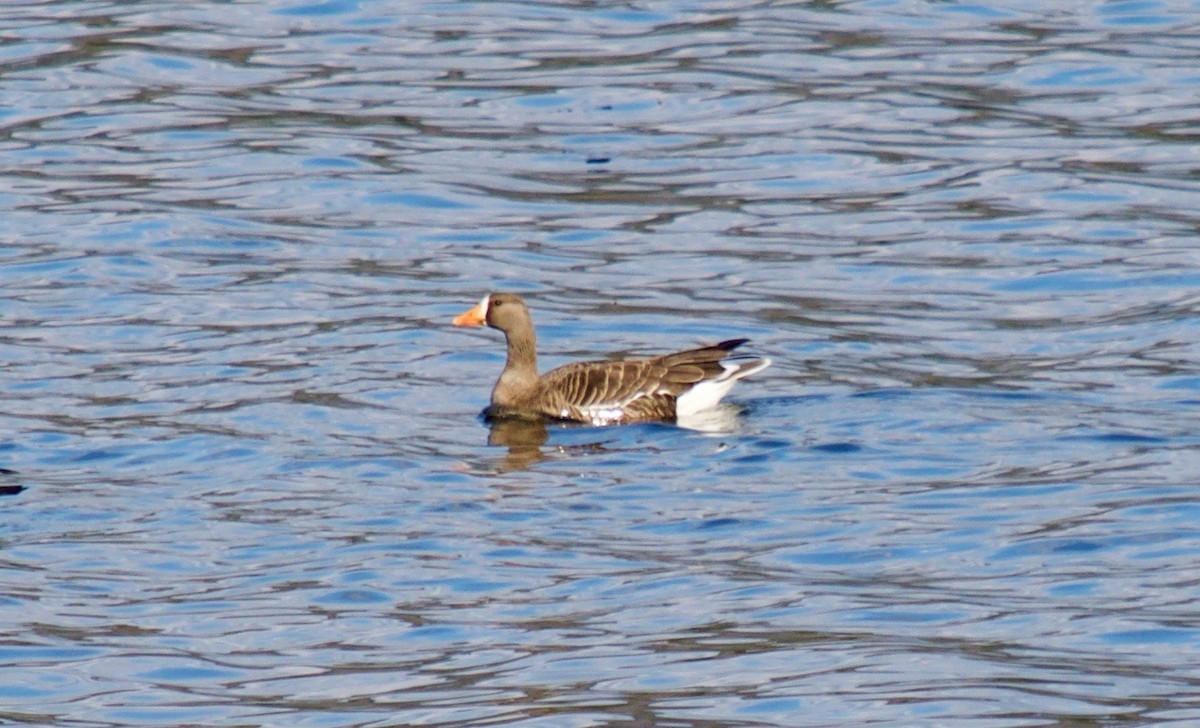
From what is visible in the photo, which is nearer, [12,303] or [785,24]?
[12,303]

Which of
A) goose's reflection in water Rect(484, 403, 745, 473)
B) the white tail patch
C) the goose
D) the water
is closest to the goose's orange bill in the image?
the goose

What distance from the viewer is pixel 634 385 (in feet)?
46.0

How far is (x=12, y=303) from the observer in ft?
55.1

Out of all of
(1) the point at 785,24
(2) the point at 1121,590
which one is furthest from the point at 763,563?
(1) the point at 785,24

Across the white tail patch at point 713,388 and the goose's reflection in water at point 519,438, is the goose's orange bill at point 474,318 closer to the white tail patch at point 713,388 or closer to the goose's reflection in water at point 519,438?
the goose's reflection in water at point 519,438

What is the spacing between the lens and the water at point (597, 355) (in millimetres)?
9031

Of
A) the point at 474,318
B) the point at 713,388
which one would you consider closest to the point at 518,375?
the point at 474,318

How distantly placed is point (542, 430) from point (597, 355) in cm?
196

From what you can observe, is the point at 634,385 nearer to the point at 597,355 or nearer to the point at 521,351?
the point at 521,351

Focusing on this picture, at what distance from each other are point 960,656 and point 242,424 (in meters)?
6.03

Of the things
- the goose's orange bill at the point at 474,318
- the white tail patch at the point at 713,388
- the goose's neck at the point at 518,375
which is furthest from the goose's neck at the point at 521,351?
the white tail patch at the point at 713,388

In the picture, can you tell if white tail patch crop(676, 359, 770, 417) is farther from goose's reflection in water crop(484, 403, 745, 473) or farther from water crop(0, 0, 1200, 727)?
water crop(0, 0, 1200, 727)

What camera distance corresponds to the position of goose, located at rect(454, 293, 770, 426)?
14.0 meters

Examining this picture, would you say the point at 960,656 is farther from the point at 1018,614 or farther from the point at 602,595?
the point at 602,595
